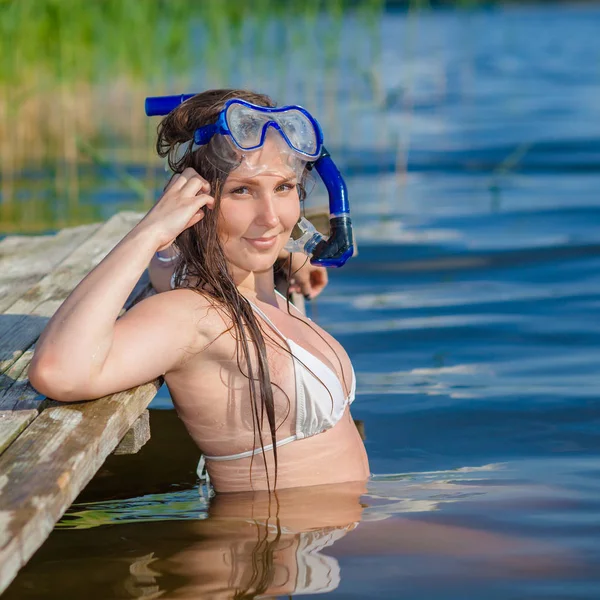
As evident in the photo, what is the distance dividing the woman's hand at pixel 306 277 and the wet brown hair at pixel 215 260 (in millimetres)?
944

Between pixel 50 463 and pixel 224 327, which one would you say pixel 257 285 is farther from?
pixel 50 463

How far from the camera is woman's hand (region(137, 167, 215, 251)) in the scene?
2.68 meters

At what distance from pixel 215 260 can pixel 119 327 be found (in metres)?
0.35

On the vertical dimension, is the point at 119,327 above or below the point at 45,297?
above

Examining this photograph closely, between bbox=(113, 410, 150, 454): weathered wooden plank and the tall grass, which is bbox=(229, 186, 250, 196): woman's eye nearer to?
bbox=(113, 410, 150, 454): weathered wooden plank

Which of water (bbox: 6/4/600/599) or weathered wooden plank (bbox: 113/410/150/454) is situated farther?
weathered wooden plank (bbox: 113/410/150/454)

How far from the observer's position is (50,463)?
7.74 ft

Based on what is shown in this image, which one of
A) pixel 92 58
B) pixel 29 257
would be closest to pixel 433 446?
pixel 29 257

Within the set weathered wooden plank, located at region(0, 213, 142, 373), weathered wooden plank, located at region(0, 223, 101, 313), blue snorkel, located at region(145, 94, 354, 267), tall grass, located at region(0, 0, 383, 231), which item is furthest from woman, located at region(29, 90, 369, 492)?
tall grass, located at region(0, 0, 383, 231)

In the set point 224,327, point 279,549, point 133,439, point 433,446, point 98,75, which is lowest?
point 433,446

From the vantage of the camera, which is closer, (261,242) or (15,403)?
(15,403)

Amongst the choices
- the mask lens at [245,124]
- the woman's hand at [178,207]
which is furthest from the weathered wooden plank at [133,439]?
the mask lens at [245,124]

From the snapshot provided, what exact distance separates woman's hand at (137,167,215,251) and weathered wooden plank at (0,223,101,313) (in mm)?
1158

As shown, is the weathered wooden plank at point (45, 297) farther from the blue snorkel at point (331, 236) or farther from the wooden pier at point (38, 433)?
the blue snorkel at point (331, 236)
